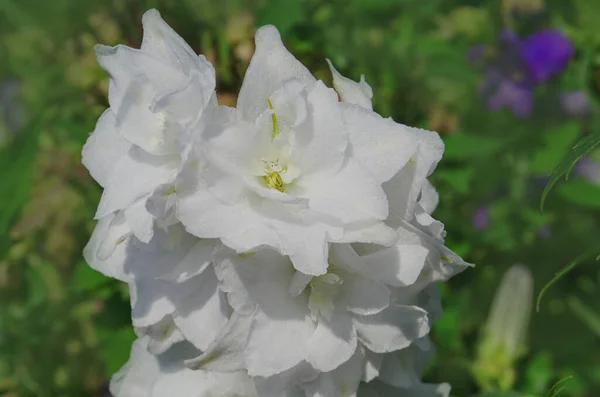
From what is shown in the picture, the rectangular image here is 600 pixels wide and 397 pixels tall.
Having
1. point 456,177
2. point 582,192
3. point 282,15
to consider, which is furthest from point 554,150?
point 282,15

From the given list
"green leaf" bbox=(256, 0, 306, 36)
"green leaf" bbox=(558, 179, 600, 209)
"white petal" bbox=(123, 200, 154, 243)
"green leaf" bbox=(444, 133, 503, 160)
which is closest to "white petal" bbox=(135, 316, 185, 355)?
"white petal" bbox=(123, 200, 154, 243)

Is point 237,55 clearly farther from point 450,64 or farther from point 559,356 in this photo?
point 559,356

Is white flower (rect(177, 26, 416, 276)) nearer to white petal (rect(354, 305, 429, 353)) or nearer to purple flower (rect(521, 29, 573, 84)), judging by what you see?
white petal (rect(354, 305, 429, 353))

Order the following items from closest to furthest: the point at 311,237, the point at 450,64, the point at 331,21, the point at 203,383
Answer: the point at 311,237, the point at 203,383, the point at 331,21, the point at 450,64

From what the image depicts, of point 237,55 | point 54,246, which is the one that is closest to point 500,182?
point 237,55

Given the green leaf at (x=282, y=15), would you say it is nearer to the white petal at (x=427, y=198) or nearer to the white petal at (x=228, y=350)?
the white petal at (x=427, y=198)

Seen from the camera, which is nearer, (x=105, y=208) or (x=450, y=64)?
(x=105, y=208)
